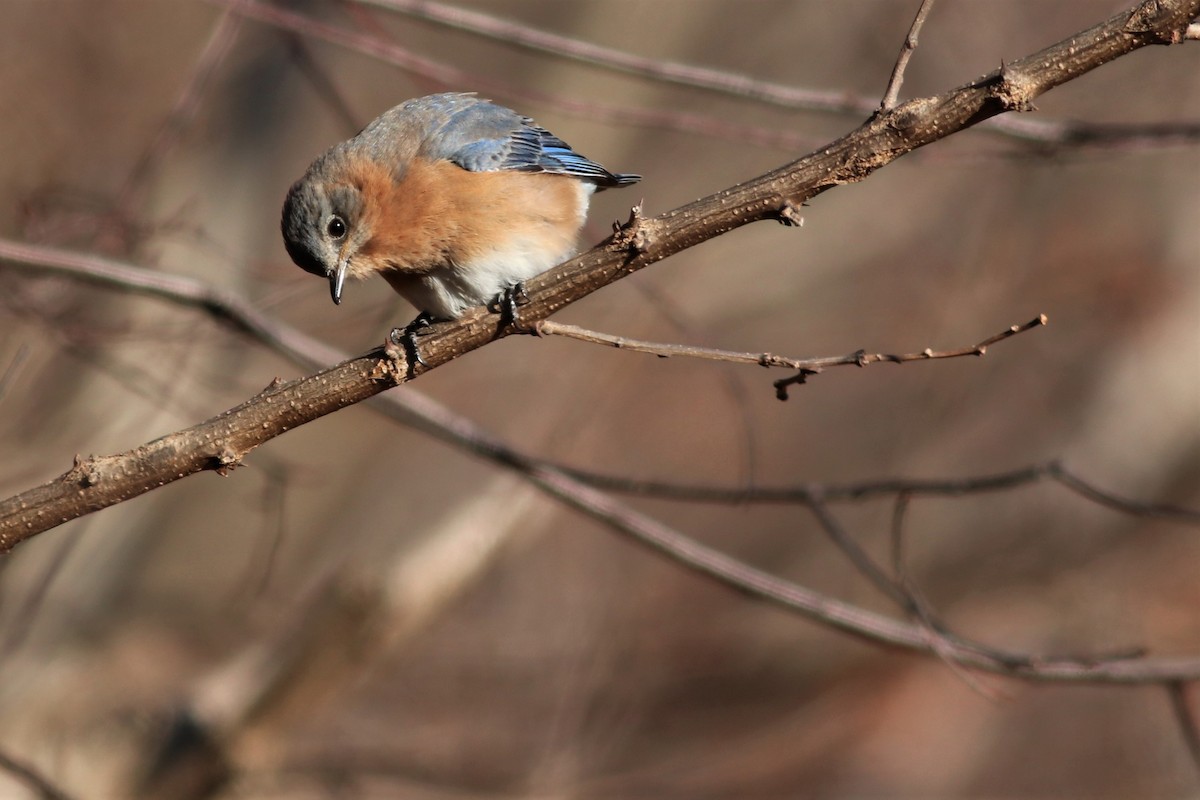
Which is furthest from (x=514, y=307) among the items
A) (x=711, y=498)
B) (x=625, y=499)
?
(x=625, y=499)

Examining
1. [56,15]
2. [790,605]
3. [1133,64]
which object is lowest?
[790,605]

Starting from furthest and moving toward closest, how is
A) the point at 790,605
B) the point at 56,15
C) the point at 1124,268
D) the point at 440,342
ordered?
the point at 56,15 → the point at 1124,268 → the point at 790,605 → the point at 440,342

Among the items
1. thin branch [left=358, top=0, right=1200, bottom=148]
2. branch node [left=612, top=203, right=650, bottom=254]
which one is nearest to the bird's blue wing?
thin branch [left=358, top=0, right=1200, bottom=148]

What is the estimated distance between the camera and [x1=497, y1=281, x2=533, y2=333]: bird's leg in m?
3.12

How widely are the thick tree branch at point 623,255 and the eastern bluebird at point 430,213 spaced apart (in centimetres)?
102

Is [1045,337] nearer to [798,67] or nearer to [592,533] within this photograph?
[798,67]

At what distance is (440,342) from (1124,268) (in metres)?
6.91

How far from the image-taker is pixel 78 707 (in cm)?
632

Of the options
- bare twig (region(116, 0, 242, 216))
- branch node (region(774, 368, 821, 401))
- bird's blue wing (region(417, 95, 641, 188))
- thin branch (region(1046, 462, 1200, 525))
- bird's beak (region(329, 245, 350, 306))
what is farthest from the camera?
bare twig (region(116, 0, 242, 216))

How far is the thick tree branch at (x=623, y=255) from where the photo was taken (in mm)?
2674

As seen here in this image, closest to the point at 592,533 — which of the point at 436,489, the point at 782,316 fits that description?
the point at 782,316

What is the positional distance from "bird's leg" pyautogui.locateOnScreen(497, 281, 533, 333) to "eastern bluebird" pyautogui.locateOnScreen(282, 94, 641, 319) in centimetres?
86

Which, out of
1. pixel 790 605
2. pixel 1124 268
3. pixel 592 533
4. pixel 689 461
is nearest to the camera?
pixel 790 605

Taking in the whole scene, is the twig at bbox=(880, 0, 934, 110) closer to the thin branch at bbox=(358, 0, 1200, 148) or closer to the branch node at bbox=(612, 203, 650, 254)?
the branch node at bbox=(612, 203, 650, 254)
